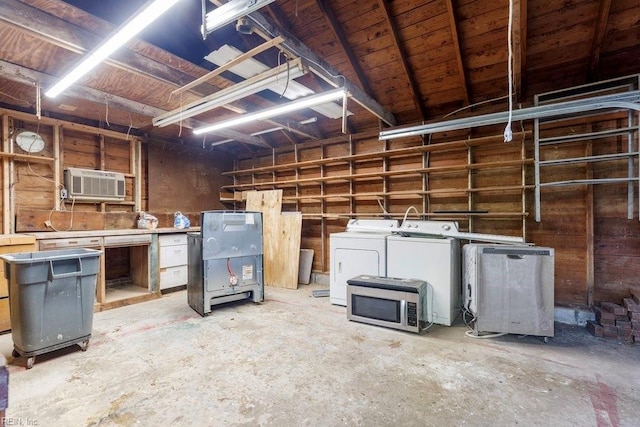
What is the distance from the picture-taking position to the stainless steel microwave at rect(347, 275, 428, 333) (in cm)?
298

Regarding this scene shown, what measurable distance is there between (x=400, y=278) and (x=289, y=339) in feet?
4.79

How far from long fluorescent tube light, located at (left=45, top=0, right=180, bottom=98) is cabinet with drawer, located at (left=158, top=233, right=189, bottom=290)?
220 centimetres

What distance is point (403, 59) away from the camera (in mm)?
3465

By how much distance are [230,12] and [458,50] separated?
248cm

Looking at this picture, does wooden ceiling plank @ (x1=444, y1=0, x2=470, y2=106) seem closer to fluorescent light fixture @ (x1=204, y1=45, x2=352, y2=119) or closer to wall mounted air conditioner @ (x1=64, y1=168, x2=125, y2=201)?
fluorescent light fixture @ (x1=204, y1=45, x2=352, y2=119)

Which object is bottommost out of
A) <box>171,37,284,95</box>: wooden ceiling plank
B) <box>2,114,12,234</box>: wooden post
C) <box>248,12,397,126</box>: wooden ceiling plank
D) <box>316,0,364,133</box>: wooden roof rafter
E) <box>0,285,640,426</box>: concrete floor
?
<box>0,285,640,426</box>: concrete floor

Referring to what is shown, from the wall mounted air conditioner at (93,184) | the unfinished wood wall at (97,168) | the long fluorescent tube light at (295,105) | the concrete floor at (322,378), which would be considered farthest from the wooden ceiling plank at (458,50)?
the wall mounted air conditioner at (93,184)

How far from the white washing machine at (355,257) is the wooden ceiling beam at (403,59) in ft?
5.59

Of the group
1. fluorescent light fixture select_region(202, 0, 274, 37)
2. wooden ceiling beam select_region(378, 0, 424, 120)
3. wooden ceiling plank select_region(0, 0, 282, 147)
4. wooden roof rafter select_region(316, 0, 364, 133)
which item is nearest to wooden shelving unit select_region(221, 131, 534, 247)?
wooden ceiling beam select_region(378, 0, 424, 120)

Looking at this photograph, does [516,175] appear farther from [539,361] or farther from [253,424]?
[253,424]

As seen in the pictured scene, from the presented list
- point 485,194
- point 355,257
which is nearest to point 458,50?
point 485,194

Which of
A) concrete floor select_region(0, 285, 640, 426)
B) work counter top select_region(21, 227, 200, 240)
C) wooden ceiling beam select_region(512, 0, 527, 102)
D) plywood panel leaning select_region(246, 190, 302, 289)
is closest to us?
concrete floor select_region(0, 285, 640, 426)

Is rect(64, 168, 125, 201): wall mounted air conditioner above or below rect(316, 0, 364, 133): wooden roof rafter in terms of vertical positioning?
below

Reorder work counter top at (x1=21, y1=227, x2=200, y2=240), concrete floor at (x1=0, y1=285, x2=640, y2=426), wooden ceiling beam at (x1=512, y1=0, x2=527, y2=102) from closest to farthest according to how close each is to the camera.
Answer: concrete floor at (x1=0, y1=285, x2=640, y2=426) → wooden ceiling beam at (x1=512, y1=0, x2=527, y2=102) → work counter top at (x1=21, y1=227, x2=200, y2=240)
